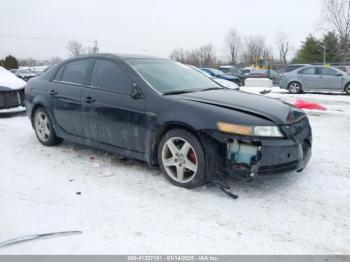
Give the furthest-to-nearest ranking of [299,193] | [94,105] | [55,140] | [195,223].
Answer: [55,140] < [94,105] < [299,193] < [195,223]

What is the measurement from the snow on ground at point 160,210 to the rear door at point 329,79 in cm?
1252

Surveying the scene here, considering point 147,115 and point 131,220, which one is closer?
point 131,220

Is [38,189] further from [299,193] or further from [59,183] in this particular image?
[299,193]

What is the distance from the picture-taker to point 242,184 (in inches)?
154

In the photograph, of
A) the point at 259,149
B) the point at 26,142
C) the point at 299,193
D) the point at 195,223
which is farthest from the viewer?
the point at 26,142

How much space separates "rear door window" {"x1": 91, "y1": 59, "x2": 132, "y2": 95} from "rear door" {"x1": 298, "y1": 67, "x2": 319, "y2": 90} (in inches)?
551

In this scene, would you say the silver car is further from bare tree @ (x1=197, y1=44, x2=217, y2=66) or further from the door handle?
bare tree @ (x1=197, y1=44, x2=217, y2=66)

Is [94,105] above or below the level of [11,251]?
above

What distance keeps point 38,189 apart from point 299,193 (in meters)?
2.90

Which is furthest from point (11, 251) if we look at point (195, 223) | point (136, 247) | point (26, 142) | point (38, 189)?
point (26, 142)

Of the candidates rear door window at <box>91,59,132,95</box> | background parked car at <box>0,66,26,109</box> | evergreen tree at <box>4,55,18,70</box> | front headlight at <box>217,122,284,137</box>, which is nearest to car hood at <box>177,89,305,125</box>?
front headlight at <box>217,122,284,137</box>

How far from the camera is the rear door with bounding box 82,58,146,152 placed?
406 cm

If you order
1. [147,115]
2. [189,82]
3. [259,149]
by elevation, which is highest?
[189,82]

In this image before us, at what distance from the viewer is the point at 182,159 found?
3736 millimetres
